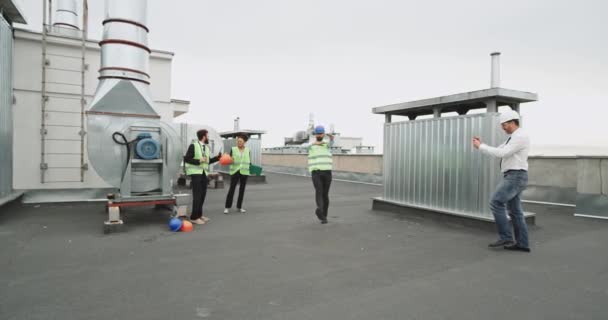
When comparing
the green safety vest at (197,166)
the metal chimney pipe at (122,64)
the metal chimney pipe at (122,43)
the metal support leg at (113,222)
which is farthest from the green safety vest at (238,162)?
the metal support leg at (113,222)

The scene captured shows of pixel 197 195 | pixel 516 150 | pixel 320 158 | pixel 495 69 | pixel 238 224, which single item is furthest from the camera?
pixel 320 158

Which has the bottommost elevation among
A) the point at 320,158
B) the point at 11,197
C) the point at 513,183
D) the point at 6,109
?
the point at 11,197

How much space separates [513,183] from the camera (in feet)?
16.3

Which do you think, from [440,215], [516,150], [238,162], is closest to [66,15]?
[238,162]

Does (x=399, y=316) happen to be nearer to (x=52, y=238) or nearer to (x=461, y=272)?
(x=461, y=272)

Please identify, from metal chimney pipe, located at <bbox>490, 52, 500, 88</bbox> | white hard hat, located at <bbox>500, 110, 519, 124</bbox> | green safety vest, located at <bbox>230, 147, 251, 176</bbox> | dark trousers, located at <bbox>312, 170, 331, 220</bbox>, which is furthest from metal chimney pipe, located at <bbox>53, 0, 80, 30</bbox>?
white hard hat, located at <bbox>500, 110, 519, 124</bbox>

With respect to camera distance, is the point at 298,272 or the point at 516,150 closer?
the point at 298,272

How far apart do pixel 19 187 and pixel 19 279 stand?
7.13 m

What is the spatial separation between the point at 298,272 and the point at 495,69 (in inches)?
205

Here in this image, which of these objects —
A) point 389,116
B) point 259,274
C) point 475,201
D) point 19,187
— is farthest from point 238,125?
point 259,274

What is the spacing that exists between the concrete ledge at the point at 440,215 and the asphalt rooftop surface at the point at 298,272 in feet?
0.49

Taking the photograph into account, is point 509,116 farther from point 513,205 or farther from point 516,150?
point 513,205

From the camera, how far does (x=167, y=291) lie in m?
3.48

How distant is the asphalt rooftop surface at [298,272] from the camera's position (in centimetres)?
310
